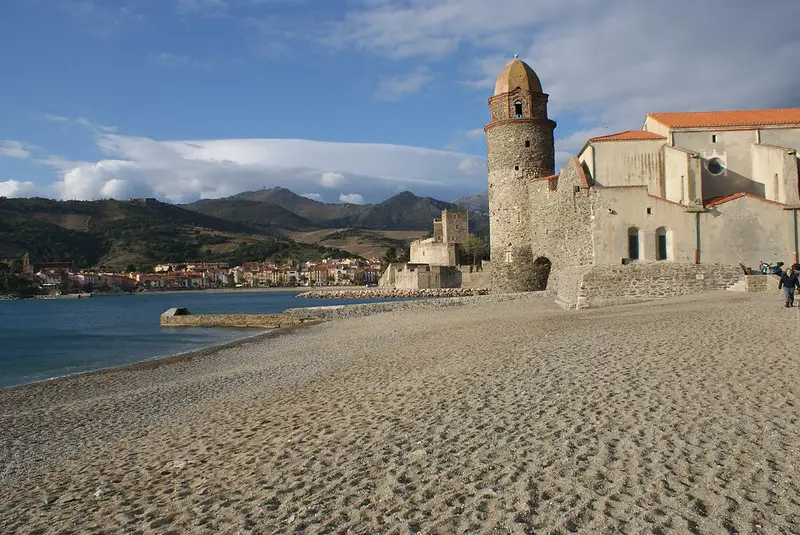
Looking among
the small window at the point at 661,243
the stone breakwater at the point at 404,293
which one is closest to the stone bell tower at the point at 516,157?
the small window at the point at 661,243

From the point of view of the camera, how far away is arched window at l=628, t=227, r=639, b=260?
15734 millimetres

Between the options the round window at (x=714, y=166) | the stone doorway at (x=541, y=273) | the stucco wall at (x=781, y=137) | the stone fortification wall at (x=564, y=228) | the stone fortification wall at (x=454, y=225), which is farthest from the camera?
the stone fortification wall at (x=454, y=225)

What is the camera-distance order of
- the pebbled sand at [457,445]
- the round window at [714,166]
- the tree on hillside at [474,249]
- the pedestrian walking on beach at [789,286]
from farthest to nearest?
the tree on hillside at [474,249] → the round window at [714,166] → the pedestrian walking on beach at [789,286] → the pebbled sand at [457,445]

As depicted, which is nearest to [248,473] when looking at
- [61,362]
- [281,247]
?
[61,362]

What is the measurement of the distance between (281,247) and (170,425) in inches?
5377

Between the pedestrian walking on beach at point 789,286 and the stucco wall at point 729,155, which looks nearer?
the pedestrian walking on beach at point 789,286

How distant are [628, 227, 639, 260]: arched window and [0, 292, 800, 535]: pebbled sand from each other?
5.90 meters

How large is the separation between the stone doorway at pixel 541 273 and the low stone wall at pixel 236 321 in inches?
344

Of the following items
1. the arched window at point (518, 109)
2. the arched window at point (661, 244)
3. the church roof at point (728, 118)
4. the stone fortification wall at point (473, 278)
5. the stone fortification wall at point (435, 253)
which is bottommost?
the stone fortification wall at point (473, 278)

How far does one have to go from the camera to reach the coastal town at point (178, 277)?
92.9 m

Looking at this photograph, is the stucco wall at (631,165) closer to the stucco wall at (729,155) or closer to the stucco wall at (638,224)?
the stucco wall at (729,155)

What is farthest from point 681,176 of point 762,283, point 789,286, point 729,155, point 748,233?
point 789,286

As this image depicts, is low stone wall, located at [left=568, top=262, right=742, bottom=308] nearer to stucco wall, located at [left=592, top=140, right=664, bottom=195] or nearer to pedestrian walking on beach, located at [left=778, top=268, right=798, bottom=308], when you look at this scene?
stucco wall, located at [left=592, top=140, right=664, bottom=195]

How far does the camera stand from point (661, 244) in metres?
15.6
